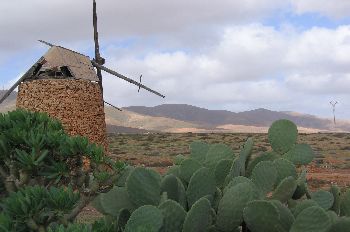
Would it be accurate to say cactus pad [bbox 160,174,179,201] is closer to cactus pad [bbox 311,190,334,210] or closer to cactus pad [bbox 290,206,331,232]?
cactus pad [bbox 290,206,331,232]

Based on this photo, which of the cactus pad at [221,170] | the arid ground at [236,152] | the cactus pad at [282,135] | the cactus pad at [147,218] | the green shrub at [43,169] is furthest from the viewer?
the arid ground at [236,152]

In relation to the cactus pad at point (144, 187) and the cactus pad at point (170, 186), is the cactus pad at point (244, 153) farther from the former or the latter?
the cactus pad at point (144, 187)

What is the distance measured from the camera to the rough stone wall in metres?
17.7

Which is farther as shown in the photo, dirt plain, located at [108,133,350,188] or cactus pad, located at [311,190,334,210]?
dirt plain, located at [108,133,350,188]

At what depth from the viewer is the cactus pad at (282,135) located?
477 centimetres

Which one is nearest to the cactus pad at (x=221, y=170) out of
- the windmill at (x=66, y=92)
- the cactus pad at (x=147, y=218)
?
the cactus pad at (x=147, y=218)

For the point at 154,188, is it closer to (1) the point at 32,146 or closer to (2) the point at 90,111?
(1) the point at 32,146

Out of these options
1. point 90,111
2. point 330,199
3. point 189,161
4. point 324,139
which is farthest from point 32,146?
point 324,139

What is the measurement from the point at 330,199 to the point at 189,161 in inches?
46.2

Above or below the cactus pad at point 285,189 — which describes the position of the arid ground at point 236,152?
below

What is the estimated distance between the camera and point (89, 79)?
18891mm

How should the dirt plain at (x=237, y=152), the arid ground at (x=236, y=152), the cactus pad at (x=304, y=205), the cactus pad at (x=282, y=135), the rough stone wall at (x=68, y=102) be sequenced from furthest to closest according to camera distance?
the dirt plain at (x=237, y=152), the arid ground at (x=236, y=152), the rough stone wall at (x=68, y=102), the cactus pad at (x=282, y=135), the cactus pad at (x=304, y=205)

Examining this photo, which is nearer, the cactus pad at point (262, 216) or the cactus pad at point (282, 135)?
the cactus pad at point (262, 216)

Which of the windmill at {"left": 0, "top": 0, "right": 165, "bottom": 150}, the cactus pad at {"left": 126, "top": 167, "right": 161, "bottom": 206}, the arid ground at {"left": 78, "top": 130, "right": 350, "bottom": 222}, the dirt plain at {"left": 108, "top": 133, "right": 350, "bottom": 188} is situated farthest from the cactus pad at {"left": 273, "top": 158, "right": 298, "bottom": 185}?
the dirt plain at {"left": 108, "top": 133, "right": 350, "bottom": 188}
